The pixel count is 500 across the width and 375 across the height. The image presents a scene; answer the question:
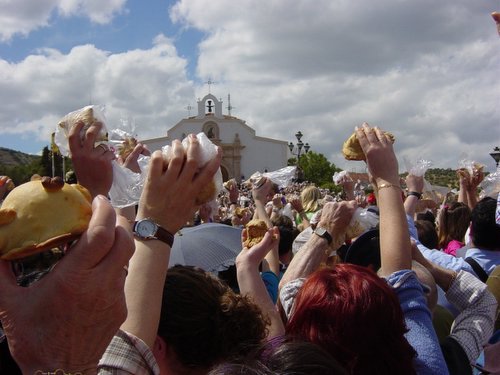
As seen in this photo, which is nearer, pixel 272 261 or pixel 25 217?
pixel 25 217

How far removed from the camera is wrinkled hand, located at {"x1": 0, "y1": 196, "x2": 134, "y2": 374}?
1145 millimetres

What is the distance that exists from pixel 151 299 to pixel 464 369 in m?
1.43

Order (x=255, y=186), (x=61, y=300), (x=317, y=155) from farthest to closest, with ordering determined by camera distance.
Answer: (x=317, y=155) < (x=255, y=186) < (x=61, y=300)

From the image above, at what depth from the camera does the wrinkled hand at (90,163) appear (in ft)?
7.13

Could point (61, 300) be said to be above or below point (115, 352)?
above

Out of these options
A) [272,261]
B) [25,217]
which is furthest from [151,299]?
[272,261]

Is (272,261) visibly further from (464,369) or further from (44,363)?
(44,363)

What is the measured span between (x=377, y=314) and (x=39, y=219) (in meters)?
1.24

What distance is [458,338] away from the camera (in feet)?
8.05

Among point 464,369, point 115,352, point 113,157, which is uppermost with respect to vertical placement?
point 113,157

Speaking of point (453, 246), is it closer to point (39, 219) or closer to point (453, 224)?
point (453, 224)

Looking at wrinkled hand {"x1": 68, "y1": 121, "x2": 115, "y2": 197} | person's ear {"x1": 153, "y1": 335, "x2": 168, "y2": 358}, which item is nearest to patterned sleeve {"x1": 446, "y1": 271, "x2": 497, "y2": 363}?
person's ear {"x1": 153, "y1": 335, "x2": 168, "y2": 358}

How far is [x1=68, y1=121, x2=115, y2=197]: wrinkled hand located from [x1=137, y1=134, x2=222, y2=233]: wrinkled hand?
1.53 ft

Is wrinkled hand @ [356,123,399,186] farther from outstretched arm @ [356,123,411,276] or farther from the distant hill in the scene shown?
the distant hill
